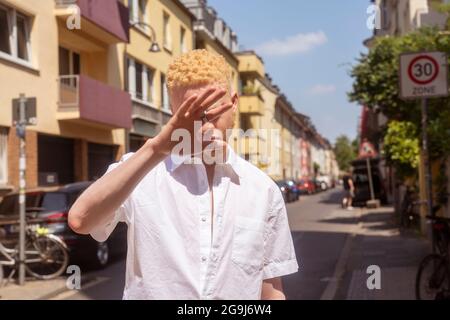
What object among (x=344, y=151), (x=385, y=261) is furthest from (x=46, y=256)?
(x=344, y=151)

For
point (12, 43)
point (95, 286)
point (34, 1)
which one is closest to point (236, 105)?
point (95, 286)

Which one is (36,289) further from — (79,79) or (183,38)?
(183,38)

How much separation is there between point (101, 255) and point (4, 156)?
14.9ft

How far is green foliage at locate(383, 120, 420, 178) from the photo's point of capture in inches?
592

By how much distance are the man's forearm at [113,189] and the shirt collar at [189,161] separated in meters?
0.15

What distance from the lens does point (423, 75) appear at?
21.9 feet

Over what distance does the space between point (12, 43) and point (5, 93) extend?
147 centimetres

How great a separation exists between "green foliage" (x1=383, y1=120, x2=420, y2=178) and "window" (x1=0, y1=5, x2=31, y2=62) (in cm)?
944

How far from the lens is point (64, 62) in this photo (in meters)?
17.6

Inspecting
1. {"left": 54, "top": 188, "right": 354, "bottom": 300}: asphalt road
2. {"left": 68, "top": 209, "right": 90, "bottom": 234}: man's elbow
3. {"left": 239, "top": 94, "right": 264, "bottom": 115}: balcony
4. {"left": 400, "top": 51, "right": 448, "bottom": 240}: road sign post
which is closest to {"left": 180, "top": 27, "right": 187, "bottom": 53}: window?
{"left": 239, "top": 94, "right": 264, "bottom": 115}: balcony

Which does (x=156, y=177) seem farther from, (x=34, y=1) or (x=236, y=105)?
(x=34, y=1)

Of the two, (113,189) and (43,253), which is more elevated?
(113,189)

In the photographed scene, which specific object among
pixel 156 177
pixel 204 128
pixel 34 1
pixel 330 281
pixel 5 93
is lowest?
pixel 330 281

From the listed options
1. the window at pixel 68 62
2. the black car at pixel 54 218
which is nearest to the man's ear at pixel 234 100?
the black car at pixel 54 218
